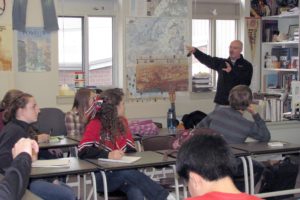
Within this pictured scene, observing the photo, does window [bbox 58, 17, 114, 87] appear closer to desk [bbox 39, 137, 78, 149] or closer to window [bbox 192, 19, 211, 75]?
window [bbox 192, 19, 211, 75]

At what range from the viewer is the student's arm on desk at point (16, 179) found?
204cm

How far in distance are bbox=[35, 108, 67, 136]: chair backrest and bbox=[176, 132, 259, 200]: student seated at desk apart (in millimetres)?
4167

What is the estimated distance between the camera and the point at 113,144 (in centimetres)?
456

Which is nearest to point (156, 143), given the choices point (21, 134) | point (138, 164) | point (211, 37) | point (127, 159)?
point (127, 159)

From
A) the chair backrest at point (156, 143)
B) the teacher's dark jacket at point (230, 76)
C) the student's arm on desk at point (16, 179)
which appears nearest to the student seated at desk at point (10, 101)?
the chair backrest at point (156, 143)

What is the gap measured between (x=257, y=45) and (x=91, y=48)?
2600 mm

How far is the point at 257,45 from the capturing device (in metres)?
8.48

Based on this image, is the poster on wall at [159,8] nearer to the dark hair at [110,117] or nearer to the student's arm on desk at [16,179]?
the dark hair at [110,117]

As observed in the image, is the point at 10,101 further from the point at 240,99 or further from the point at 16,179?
the point at 16,179

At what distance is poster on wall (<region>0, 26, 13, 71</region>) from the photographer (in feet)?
21.5

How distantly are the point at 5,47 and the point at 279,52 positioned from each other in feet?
13.7

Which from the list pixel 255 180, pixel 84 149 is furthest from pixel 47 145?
pixel 255 180

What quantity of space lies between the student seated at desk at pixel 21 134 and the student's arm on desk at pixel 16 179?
1.82 m

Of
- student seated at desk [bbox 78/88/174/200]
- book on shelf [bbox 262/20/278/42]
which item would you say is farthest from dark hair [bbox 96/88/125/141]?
book on shelf [bbox 262/20/278/42]
